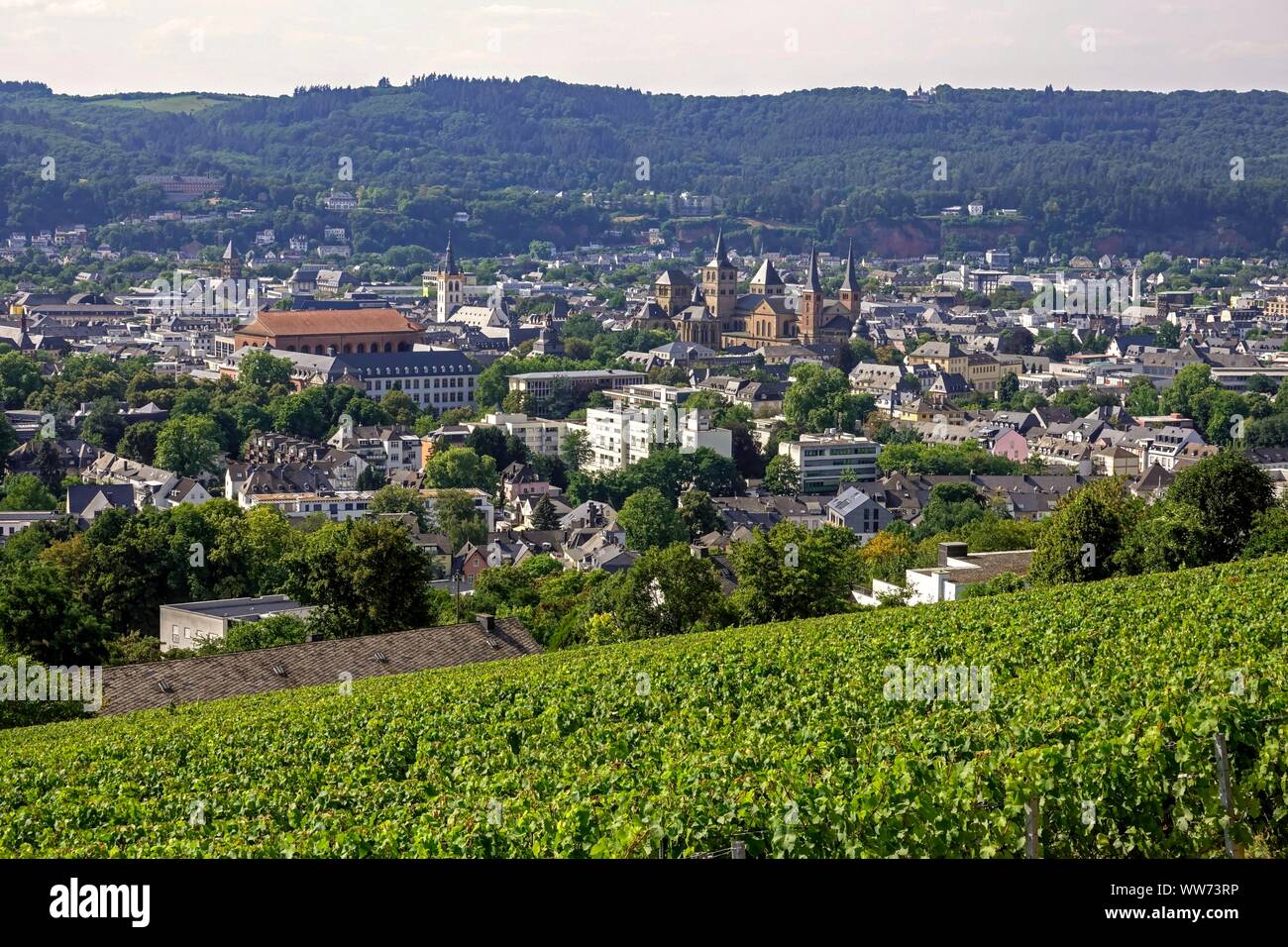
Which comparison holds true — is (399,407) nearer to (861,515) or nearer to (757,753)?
(861,515)

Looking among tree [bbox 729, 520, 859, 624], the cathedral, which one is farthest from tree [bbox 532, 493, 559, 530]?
the cathedral

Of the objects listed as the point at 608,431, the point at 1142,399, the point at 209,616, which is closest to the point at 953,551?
the point at 209,616

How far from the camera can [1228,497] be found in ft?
119

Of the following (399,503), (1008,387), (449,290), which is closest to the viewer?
(399,503)

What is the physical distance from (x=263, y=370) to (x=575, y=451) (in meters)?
23.1

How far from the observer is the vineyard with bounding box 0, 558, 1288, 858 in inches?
446

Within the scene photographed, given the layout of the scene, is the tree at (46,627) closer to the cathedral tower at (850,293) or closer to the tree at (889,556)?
the tree at (889,556)

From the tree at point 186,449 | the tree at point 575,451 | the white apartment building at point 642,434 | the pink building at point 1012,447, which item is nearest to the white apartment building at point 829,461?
the white apartment building at point 642,434

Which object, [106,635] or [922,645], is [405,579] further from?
[922,645]

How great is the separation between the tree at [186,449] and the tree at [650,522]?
68.9 feet

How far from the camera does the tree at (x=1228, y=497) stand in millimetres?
35719

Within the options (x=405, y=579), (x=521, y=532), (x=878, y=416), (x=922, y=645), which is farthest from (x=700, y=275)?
(x=922, y=645)
